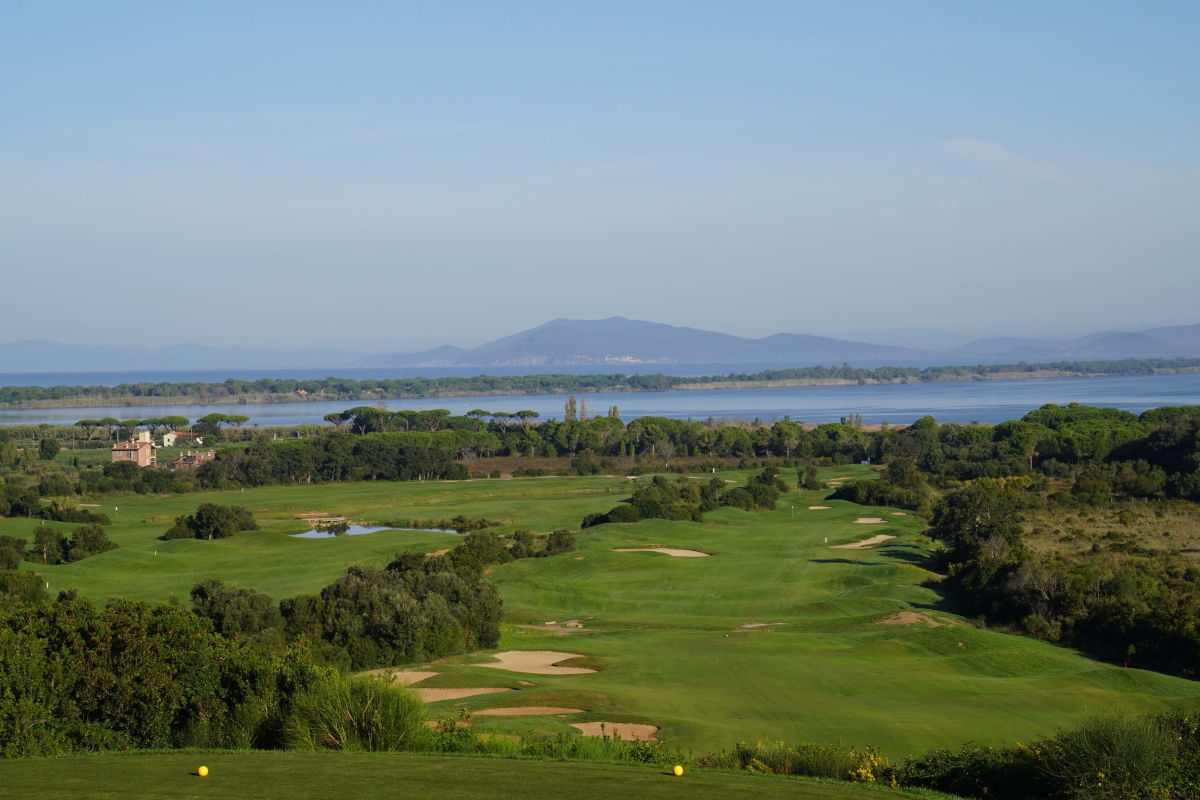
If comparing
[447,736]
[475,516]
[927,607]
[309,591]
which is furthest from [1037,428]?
[447,736]

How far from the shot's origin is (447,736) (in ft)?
57.0

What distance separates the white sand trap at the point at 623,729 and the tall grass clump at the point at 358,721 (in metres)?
4.37

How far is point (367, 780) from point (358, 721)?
379 centimetres

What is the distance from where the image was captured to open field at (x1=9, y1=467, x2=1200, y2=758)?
23484 mm

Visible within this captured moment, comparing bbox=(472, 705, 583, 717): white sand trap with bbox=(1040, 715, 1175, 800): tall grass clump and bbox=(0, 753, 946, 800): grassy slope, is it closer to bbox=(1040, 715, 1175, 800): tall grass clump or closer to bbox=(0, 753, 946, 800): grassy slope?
bbox=(0, 753, 946, 800): grassy slope

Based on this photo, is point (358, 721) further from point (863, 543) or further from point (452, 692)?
point (863, 543)

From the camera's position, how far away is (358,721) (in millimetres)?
16969

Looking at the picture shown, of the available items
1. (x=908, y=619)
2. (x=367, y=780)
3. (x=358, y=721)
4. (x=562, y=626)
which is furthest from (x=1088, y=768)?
(x=562, y=626)

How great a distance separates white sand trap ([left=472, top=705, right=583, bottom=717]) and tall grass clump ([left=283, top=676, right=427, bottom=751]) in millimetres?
5697

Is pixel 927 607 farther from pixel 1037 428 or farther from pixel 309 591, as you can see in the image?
pixel 1037 428

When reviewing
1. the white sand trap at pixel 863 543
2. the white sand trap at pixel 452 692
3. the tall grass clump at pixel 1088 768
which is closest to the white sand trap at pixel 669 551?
the white sand trap at pixel 863 543

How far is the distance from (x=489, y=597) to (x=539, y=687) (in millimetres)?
8996

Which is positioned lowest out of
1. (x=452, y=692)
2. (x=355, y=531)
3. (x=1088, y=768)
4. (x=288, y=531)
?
(x=355, y=531)

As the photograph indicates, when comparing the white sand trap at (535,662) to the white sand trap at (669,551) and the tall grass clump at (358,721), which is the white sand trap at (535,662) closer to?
the tall grass clump at (358,721)
